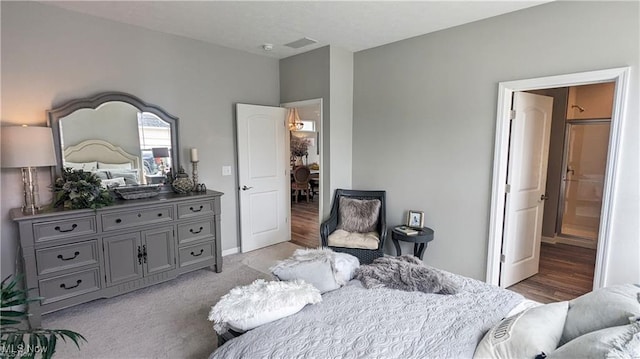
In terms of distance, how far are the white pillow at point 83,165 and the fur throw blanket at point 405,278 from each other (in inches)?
108

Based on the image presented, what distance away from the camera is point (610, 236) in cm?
255

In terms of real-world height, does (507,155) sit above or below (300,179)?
above

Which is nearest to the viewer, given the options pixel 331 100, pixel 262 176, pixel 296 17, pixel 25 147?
pixel 25 147

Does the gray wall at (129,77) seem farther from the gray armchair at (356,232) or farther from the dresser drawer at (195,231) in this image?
the gray armchair at (356,232)

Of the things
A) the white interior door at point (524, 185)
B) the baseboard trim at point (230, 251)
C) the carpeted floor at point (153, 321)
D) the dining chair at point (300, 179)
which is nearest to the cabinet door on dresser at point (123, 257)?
the carpeted floor at point (153, 321)

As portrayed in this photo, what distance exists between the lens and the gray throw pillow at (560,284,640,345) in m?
1.31

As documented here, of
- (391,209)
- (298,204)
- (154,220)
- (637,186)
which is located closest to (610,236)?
(637,186)

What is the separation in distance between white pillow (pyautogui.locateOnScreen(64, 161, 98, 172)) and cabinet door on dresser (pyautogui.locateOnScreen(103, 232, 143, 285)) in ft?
2.50

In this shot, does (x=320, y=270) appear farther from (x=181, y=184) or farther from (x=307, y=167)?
(x=307, y=167)

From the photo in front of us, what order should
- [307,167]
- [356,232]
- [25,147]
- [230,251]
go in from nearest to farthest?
[25,147]
[356,232]
[230,251]
[307,167]

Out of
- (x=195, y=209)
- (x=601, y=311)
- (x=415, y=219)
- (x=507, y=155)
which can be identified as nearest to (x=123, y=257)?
(x=195, y=209)

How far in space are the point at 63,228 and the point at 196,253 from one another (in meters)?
1.19

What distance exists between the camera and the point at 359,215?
12.6ft

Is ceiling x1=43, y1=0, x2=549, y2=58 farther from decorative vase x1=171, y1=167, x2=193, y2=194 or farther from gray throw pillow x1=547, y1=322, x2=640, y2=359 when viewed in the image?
gray throw pillow x1=547, y1=322, x2=640, y2=359
